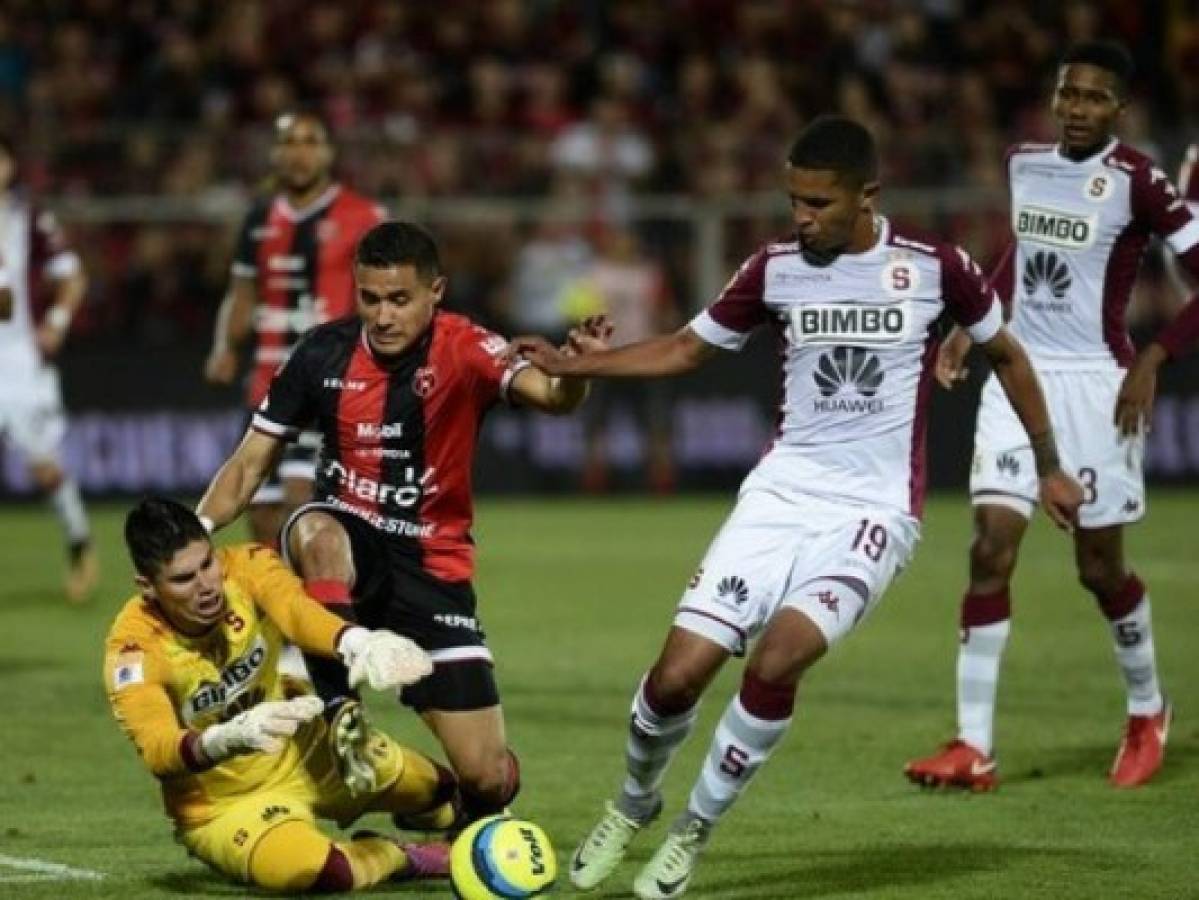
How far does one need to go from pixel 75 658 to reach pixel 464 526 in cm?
538

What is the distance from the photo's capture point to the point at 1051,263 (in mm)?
9844

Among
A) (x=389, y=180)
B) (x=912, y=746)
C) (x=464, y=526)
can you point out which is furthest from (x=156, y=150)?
(x=464, y=526)

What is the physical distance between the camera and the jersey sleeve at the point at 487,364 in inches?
319

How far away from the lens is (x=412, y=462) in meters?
8.16

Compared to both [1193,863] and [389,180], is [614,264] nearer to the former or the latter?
[389,180]

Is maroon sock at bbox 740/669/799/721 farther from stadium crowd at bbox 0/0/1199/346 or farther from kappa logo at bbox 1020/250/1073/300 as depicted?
→ stadium crowd at bbox 0/0/1199/346

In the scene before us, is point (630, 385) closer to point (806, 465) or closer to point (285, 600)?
point (806, 465)

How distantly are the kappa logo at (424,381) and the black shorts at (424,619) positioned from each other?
0.43 metres

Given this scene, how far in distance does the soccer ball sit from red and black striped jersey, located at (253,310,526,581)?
1087 millimetres

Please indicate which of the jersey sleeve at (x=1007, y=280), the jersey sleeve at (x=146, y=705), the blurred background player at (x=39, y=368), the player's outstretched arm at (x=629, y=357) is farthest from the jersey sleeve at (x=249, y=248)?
the jersey sleeve at (x=146, y=705)

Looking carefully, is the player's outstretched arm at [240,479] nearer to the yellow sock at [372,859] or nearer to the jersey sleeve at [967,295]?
the yellow sock at [372,859]

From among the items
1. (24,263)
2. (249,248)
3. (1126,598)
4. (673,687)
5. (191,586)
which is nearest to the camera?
(191,586)

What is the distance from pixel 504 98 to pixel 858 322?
14.8 metres

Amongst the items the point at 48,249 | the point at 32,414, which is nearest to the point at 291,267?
the point at 48,249
